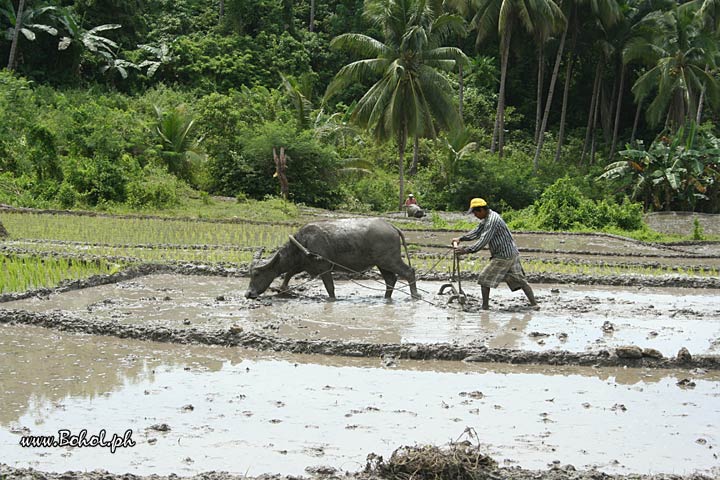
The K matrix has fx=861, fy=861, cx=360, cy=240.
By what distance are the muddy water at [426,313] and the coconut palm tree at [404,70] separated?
15.4 metres

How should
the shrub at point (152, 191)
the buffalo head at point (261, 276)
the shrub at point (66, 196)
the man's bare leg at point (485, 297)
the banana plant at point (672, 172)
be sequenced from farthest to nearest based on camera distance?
the banana plant at point (672, 172) → the shrub at point (152, 191) → the shrub at point (66, 196) → the buffalo head at point (261, 276) → the man's bare leg at point (485, 297)

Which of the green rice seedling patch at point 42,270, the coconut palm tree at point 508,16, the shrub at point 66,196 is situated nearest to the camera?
the green rice seedling patch at point 42,270

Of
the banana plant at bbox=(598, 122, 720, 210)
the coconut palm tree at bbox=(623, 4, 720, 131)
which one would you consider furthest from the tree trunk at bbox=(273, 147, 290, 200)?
the coconut palm tree at bbox=(623, 4, 720, 131)

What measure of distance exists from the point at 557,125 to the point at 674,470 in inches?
1439

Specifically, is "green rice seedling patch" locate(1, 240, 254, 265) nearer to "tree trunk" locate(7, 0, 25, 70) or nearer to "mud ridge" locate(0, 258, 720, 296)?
"mud ridge" locate(0, 258, 720, 296)

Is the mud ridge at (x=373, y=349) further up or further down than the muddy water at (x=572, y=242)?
further up

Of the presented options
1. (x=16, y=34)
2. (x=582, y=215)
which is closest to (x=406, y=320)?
(x=582, y=215)

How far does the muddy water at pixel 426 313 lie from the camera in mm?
8578

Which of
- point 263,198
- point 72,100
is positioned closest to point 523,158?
point 263,198

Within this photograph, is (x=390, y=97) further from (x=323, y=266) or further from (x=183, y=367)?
(x=183, y=367)

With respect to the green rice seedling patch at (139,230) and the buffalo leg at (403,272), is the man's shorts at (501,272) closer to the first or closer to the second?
the buffalo leg at (403,272)

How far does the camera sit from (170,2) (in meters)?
41.8

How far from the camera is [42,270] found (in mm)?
12250

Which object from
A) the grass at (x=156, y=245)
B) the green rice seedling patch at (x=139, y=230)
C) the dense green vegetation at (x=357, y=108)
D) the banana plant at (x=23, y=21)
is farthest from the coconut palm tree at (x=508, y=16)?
the banana plant at (x=23, y=21)
